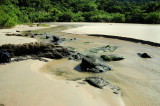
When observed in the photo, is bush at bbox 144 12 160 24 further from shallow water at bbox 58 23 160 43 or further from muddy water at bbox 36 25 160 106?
muddy water at bbox 36 25 160 106

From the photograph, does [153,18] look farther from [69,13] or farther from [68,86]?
[68,86]

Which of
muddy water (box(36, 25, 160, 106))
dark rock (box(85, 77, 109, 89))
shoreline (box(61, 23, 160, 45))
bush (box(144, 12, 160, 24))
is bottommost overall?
muddy water (box(36, 25, 160, 106))

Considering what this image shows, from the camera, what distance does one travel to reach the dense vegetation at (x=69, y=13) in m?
50.5

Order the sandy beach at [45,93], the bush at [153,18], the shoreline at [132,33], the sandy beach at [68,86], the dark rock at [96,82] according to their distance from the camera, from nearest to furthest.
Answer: the sandy beach at [45,93], the sandy beach at [68,86], the dark rock at [96,82], the shoreline at [132,33], the bush at [153,18]

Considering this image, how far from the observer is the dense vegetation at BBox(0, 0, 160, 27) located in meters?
50.5

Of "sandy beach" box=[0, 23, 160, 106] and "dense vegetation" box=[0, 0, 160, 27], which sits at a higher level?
"dense vegetation" box=[0, 0, 160, 27]

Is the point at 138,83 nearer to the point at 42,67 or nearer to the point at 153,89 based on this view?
the point at 153,89

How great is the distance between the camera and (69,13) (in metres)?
75.1

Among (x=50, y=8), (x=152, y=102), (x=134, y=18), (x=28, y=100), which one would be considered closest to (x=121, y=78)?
(x=152, y=102)

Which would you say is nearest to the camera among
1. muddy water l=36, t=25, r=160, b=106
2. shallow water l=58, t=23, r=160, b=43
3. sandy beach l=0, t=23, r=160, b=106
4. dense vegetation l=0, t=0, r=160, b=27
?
sandy beach l=0, t=23, r=160, b=106

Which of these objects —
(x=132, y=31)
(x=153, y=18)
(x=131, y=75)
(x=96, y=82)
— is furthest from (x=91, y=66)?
(x=153, y=18)

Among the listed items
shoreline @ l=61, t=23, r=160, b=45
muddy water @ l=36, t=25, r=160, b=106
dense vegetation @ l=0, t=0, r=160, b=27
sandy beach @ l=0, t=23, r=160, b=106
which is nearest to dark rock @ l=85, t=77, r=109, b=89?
sandy beach @ l=0, t=23, r=160, b=106

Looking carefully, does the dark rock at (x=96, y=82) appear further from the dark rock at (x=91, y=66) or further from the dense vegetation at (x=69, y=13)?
the dense vegetation at (x=69, y=13)

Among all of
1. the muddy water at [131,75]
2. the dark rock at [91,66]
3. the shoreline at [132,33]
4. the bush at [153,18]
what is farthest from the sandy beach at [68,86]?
the bush at [153,18]
